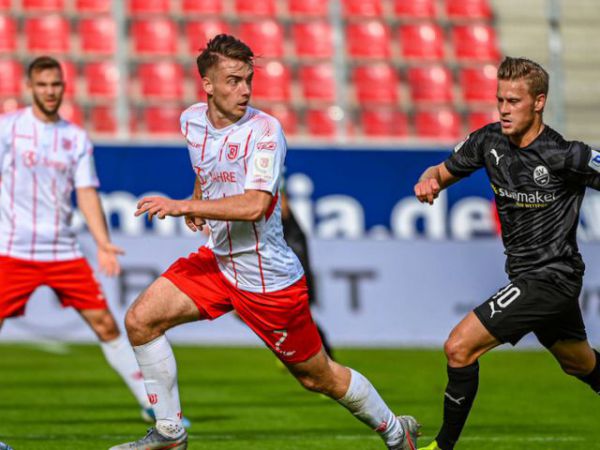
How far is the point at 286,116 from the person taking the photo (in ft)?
57.5

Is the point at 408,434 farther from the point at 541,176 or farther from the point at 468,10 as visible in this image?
the point at 468,10

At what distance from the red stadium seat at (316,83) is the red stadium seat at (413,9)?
5.23 ft

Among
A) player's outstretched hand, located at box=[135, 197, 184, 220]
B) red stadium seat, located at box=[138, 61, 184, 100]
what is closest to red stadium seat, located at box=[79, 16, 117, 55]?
red stadium seat, located at box=[138, 61, 184, 100]

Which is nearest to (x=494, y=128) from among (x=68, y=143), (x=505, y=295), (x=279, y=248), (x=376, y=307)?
(x=505, y=295)

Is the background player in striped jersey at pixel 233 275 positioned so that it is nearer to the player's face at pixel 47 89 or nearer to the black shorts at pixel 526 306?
the black shorts at pixel 526 306

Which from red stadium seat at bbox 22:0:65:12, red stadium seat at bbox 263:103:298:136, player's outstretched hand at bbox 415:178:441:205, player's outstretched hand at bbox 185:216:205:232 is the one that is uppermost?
red stadium seat at bbox 22:0:65:12

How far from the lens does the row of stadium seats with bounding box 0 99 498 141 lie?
16.8 metres

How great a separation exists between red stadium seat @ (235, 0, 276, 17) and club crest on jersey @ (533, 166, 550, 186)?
11.6 m

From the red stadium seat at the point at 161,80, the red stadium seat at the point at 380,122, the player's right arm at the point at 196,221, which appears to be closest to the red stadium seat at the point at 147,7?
the red stadium seat at the point at 161,80

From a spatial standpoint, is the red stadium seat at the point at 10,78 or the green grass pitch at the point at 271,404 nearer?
the green grass pitch at the point at 271,404

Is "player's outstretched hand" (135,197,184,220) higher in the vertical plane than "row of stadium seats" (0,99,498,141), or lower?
higher

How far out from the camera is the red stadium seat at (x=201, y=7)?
17.9m

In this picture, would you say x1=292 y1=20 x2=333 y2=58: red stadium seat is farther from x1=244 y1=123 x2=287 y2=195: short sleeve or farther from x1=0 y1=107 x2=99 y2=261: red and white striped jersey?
x1=244 y1=123 x2=287 y2=195: short sleeve

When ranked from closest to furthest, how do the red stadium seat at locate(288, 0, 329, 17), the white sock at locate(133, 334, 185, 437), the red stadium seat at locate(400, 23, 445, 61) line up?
the white sock at locate(133, 334, 185, 437) < the red stadium seat at locate(288, 0, 329, 17) < the red stadium seat at locate(400, 23, 445, 61)
